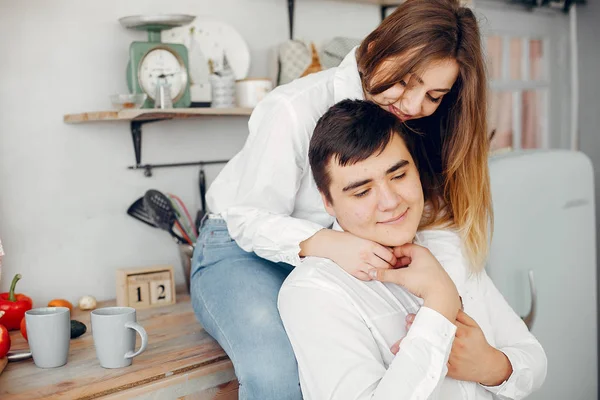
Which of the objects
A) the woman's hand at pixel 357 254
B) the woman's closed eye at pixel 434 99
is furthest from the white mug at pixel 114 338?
the woman's closed eye at pixel 434 99

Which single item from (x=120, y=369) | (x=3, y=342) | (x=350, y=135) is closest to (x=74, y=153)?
(x=3, y=342)

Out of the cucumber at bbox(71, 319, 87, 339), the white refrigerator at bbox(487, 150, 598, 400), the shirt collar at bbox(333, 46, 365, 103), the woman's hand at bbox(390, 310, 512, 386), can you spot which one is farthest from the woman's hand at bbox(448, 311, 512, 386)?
the cucumber at bbox(71, 319, 87, 339)

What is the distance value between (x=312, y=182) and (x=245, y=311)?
344mm

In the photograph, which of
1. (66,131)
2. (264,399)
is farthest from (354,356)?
(66,131)

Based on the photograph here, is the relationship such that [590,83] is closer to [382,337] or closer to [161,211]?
[161,211]

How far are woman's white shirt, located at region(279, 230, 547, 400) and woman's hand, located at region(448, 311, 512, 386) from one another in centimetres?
3

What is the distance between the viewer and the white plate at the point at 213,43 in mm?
2219

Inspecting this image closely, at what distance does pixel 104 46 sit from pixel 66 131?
0.89 feet

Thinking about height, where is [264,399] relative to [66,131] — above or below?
below

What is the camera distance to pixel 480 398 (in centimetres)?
147

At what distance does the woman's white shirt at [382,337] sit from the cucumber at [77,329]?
63cm

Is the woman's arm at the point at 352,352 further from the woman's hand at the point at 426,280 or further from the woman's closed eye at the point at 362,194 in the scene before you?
the woman's closed eye at the point at 362,194

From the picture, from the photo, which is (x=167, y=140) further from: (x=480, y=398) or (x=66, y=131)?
(x=480, y=398)

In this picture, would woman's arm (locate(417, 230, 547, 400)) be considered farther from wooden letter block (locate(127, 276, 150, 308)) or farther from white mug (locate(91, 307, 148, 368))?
wooden letter block (locate(127, 276, 150, 308))
